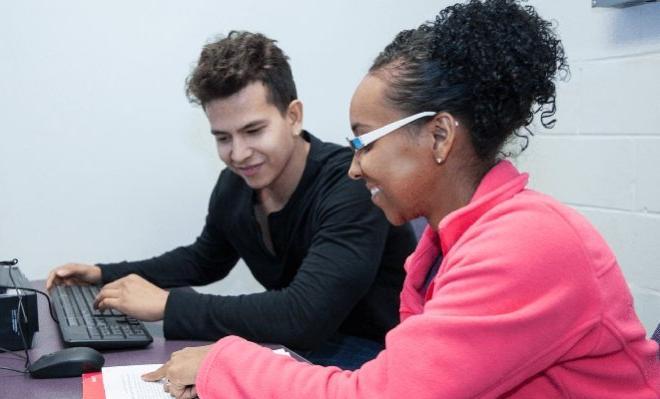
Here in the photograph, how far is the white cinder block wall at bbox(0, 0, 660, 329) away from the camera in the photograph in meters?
1.78

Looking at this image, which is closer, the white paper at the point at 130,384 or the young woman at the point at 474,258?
the young woman at the point at 474,258

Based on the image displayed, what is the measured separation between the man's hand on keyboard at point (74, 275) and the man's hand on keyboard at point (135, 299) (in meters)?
0.33

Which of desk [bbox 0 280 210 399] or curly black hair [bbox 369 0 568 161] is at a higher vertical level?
curly black hair [bbox 369 0 568 161]

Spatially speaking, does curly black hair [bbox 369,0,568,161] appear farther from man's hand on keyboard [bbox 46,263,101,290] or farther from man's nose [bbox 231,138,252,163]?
man's hand on keyboard [bbox 46,263,101,290]

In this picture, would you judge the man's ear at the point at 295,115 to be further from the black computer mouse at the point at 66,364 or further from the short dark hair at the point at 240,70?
the black computer mouse at the point at 66,364

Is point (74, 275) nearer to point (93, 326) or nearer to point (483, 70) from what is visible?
point (93, 326)

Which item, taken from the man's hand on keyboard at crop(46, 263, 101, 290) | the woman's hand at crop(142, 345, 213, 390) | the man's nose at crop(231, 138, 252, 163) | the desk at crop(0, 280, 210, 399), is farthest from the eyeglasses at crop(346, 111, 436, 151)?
the man's hand on keyboard at crop(46, 263, 101, 290)

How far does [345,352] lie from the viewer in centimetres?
143

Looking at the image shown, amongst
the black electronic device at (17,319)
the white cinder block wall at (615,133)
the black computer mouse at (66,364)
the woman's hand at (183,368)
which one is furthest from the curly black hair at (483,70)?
the white cinder block wall at (615,133)

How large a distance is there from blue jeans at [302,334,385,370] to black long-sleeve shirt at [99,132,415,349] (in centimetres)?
3

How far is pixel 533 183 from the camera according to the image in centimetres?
211

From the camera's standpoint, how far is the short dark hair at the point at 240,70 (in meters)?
1.50

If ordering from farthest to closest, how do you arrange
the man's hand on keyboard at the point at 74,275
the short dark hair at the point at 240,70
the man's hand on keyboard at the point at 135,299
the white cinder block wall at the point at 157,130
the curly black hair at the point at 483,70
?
the white cinder block wall at the point at 157,130
the man's hand on keyboard at the point at 74,275
the short dark hair at the point at 240,70
the man's hand on keyboard at the point at 135,299
the curly black hair at the point at 483,70

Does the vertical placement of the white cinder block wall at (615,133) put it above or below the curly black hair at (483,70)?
below
